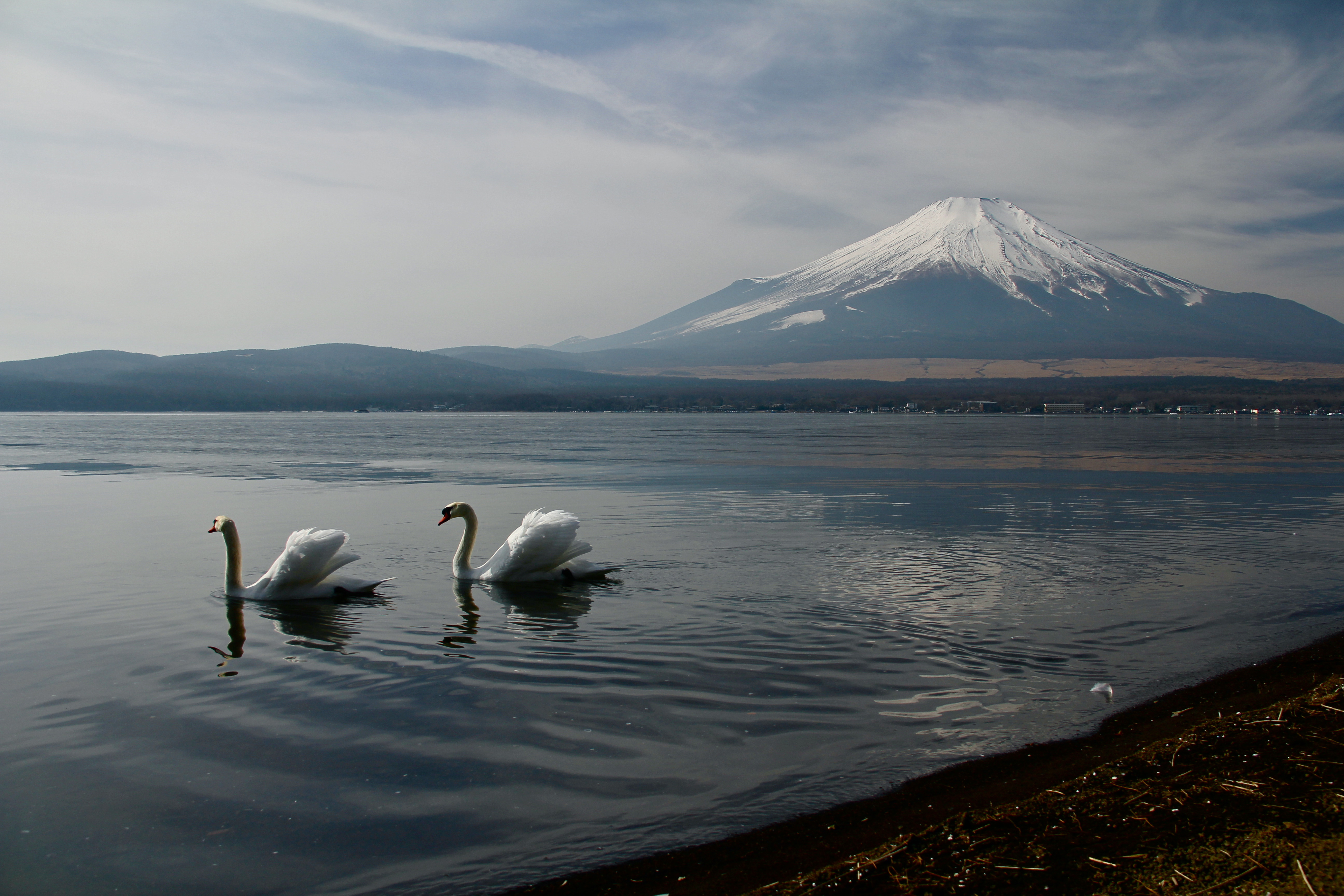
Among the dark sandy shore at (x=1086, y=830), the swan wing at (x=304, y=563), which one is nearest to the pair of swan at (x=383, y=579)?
the swan wing at (x=304, y=563)

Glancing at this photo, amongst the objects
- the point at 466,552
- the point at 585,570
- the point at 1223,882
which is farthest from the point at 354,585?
the point at 1223,882

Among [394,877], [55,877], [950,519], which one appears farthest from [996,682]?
[950,519]

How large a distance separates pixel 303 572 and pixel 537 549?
119 inches

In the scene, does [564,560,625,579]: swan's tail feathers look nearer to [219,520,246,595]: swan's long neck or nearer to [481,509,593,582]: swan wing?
[481,509,593,582]: swan wing

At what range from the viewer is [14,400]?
6073 inches

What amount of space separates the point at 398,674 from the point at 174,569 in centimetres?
776

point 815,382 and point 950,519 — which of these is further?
point 815,382

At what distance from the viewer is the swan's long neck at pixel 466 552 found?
12891 millimetres

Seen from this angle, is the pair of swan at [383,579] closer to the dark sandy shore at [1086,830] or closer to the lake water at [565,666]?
the lake water at [565,666]

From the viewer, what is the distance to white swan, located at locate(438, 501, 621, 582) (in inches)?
492

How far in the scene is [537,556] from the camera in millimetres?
12609

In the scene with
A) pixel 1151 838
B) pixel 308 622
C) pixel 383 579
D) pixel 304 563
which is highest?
pixel 304 563

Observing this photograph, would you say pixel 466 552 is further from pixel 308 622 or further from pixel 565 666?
pixel 565 666

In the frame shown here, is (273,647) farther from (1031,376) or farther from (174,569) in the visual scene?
(1031,376)
